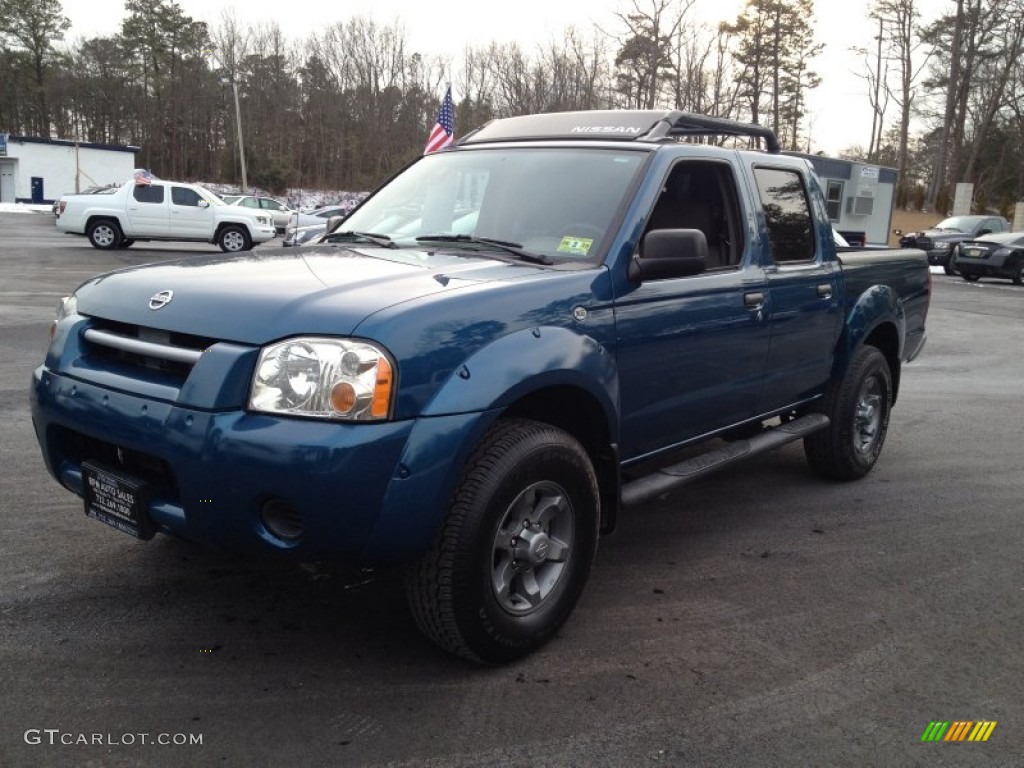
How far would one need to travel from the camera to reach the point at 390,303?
2.92 meters

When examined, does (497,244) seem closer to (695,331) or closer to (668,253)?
(668,253)

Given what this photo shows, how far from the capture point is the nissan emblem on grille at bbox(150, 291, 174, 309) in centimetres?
308

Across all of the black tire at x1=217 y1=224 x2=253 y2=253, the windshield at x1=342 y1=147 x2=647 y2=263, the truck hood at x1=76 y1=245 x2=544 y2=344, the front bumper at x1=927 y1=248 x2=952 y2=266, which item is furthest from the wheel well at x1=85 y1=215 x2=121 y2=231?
the front bumper at x1=927 y1=248 x2=952 y2=266

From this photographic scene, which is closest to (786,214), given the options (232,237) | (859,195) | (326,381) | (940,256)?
(326,381)

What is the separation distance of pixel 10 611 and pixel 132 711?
3.26 feet

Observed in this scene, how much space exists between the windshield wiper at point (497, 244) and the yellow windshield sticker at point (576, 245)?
0.34ft

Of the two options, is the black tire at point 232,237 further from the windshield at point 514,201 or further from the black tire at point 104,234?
the windshield at point 514,201

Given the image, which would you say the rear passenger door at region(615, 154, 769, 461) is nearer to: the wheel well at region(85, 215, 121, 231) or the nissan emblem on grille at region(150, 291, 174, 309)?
the nissan emblem on grille at region(150, 291, 174, 309)

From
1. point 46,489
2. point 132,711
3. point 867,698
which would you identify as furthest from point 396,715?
point 46,489

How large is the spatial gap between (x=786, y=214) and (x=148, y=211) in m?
21.2

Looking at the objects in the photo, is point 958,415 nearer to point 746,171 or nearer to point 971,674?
point 746,171

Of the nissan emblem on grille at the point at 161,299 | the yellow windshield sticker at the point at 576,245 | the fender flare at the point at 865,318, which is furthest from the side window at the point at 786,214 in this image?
the nissan emblem on grille at the point at 161,299

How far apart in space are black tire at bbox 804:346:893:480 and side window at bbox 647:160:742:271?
4.67 feet

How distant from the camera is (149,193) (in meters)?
23.1
